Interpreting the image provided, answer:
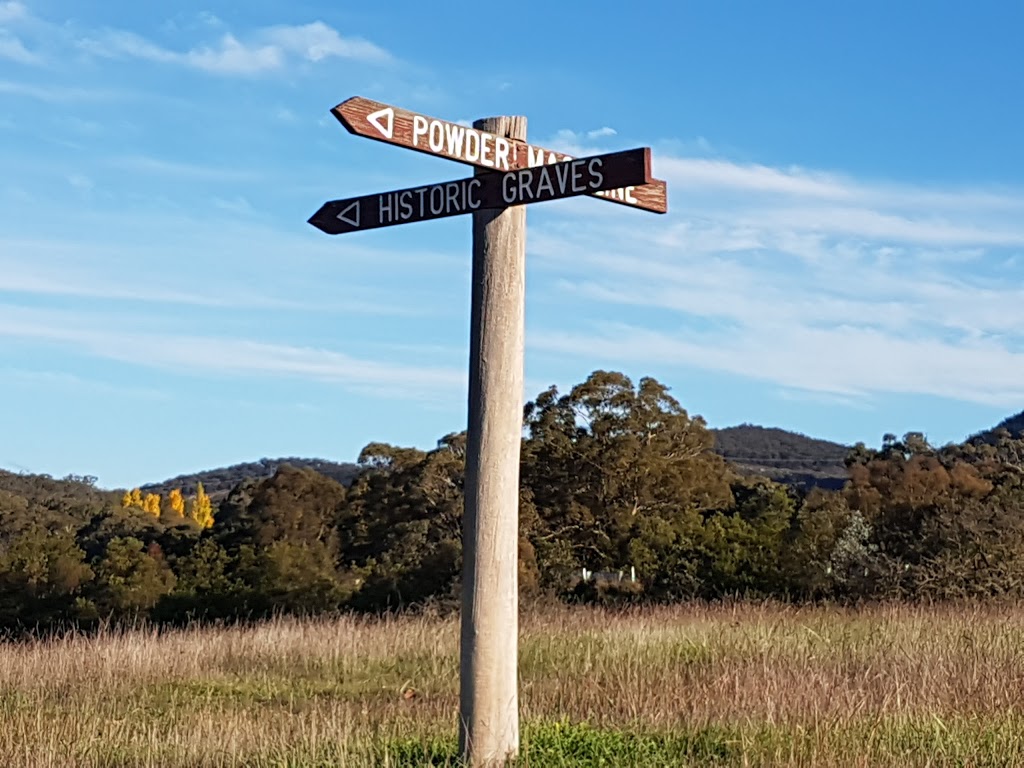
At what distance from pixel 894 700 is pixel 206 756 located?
161 inches

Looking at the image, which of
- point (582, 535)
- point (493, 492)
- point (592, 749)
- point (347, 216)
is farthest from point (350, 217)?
point (582, 535)

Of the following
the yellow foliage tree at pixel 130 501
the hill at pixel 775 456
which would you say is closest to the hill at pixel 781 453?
the hill at pixel 775 456

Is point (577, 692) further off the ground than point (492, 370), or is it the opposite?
point (492, 370)

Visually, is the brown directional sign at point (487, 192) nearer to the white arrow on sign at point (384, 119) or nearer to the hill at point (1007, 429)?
the white arrow on sign at point (384, 119)

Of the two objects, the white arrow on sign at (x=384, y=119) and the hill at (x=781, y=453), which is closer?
the white arrow on sign at (x=384, y=119)

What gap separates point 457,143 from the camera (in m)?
5.64

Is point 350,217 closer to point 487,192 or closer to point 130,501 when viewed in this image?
point 487,192

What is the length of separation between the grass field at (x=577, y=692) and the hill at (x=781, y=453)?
245 feet

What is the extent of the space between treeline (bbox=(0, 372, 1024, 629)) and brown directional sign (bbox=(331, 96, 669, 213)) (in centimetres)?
1114

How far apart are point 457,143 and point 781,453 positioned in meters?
104

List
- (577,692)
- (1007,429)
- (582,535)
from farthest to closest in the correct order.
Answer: (1007,429) → (582,535) → (577,692)

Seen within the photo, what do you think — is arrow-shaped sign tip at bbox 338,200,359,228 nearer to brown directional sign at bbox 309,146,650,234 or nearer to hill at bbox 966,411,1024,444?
brown directional sign at bbox 309,146,650,234

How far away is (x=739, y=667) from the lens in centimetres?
916

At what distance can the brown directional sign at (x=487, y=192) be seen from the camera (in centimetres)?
539
